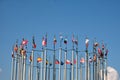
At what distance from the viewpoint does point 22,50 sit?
70.9 m

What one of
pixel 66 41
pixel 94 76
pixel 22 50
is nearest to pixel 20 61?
pixel 22 50

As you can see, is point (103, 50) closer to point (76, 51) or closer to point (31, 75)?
point (76, 51)

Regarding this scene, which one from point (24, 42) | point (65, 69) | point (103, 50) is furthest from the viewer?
point (103, 50)

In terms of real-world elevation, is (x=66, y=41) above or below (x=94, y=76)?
above

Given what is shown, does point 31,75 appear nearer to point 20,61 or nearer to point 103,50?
point 20,61

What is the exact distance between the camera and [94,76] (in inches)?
2768

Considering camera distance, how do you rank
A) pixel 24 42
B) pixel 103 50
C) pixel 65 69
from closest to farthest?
1. pixel 65 69
2. pixel 24 42
3. pixel 103 50

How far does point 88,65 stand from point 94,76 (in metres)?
2.48

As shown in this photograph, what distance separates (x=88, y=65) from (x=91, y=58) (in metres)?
3.87

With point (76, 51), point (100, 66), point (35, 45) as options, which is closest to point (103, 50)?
point (100, 66)

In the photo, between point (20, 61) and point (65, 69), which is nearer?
point (65, 69)

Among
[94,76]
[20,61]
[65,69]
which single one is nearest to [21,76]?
[20,61]

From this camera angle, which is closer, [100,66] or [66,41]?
[66,41]

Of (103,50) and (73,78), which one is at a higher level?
(103,50)
